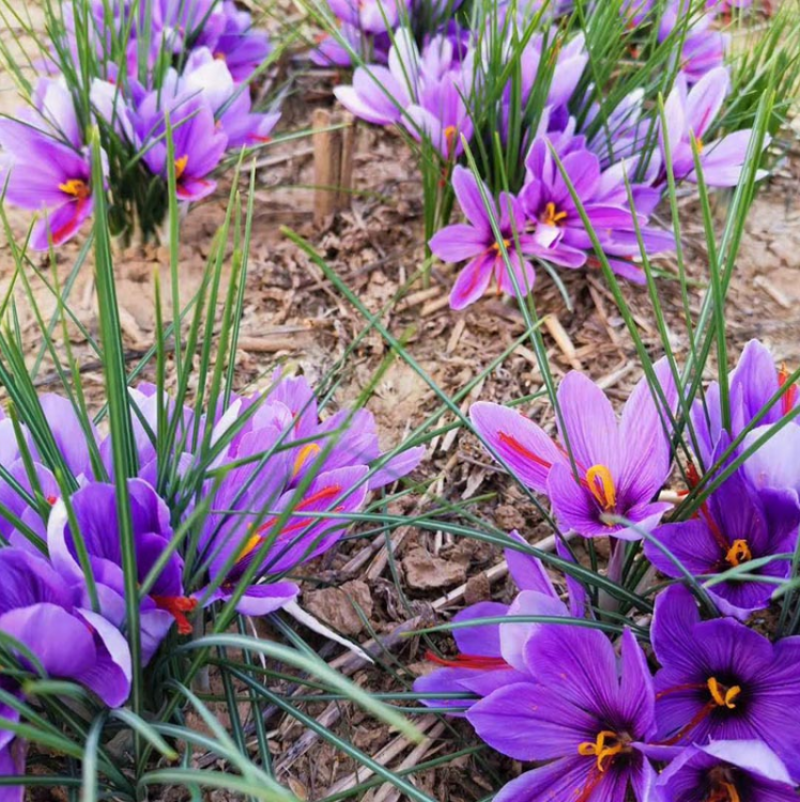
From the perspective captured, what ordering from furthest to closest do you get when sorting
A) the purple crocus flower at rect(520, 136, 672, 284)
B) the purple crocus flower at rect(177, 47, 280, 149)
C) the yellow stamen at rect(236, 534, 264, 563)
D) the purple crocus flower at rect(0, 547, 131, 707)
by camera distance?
1. the purple crocus flower at rect(177, 47, 280, 149)
2. the purple crocus flower at rect(520, 136, 672, 284)
3. the yellow stamen at rect(236, 534, 264, 563)
4. the purple crocus flower at rect(0, 547, 131, 707)

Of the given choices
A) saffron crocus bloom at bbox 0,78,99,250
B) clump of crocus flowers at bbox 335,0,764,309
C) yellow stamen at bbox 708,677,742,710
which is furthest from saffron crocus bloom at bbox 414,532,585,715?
saffron crocus bloom at bbox 0,78,99,250

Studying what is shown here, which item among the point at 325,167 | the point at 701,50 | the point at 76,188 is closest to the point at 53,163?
the point at 76,188

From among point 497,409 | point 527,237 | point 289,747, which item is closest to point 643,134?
point 527,237

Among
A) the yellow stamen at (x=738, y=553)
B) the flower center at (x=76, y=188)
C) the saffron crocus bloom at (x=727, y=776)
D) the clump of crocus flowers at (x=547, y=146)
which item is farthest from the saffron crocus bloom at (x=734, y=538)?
the flower center at (x=76, y=188)

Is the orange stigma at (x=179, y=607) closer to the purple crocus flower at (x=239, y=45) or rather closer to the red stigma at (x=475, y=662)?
the red stigma at (x=475, y=662)

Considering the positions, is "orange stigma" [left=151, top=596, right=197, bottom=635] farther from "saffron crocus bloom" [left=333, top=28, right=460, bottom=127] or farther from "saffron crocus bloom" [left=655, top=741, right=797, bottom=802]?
"saffron crocus bloom" [left=333, top=28, right=460, bottom=127]
